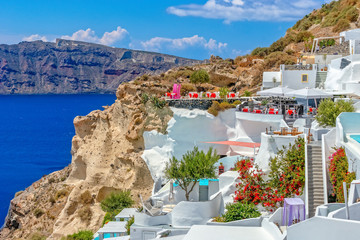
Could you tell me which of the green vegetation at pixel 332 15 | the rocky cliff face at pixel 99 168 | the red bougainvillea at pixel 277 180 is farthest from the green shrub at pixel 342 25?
the red bougainvillea at pixel 277 180

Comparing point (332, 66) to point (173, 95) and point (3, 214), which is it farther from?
point (3, 214)

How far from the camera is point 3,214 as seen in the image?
5406cm

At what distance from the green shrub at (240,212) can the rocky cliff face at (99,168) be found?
508 inches

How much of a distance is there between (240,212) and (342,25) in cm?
3865

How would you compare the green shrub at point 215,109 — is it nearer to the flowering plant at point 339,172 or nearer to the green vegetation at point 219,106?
the green vegetation at point 219,106

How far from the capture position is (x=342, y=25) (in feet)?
168

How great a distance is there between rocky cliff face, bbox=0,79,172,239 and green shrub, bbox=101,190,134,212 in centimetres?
182

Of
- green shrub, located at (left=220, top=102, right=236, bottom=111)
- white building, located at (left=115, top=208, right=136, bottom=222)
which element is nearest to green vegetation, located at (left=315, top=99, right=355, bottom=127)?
green shrub, located at (left=220, top=102, right=236, bottom=111)

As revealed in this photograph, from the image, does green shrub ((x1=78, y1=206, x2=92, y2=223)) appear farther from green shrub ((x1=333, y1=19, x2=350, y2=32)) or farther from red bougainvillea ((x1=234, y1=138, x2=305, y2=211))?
green shrub ((x1=333, y1=19, x2=350, y2=32))

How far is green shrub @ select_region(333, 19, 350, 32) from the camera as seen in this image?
167 feet

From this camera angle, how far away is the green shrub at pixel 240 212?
734 inches

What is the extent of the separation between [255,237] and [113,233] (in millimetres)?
9138

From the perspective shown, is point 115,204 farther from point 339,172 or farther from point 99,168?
point 339,172

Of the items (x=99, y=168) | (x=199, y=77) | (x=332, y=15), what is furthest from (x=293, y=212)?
(x=332, y=15)
